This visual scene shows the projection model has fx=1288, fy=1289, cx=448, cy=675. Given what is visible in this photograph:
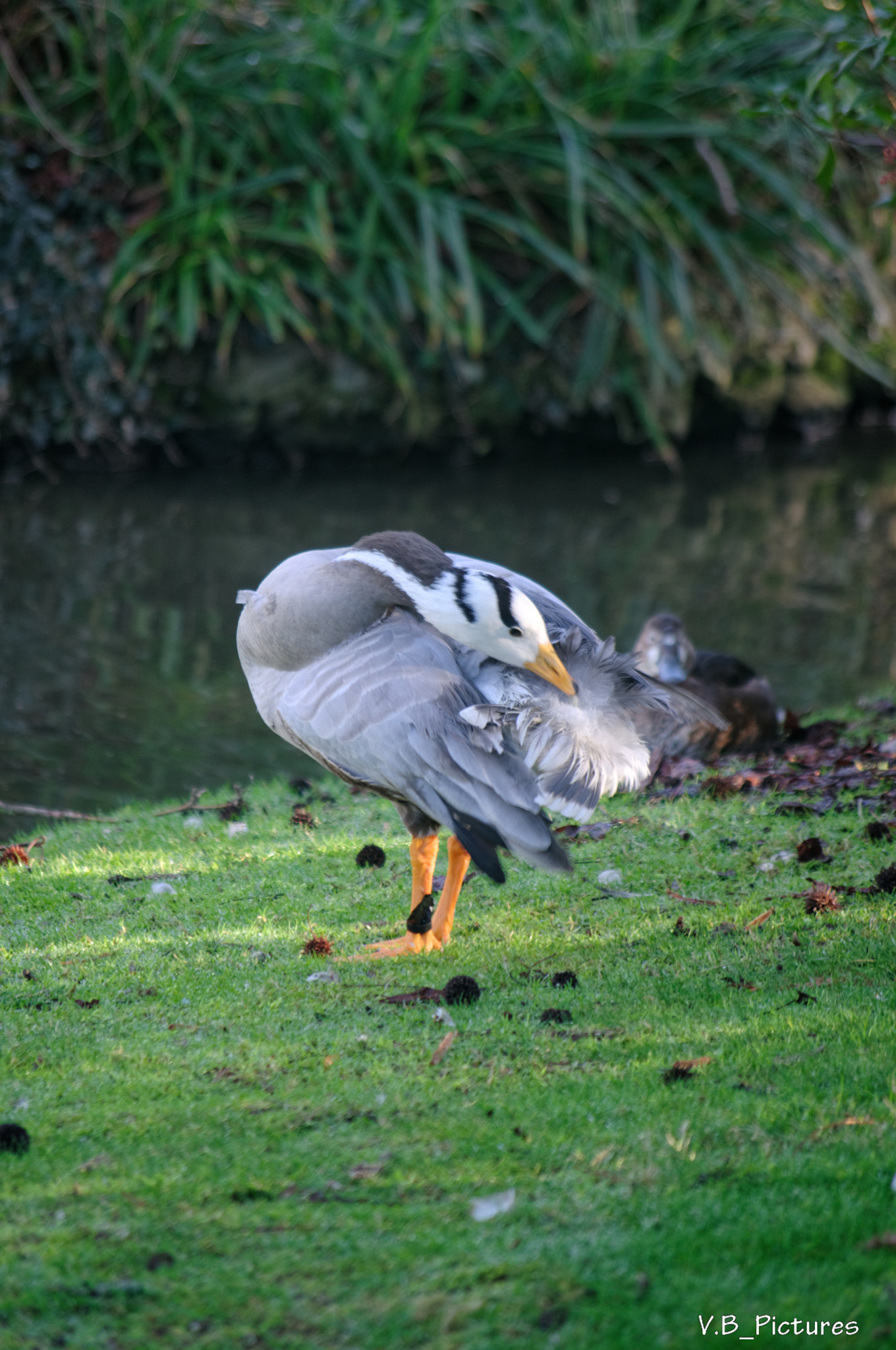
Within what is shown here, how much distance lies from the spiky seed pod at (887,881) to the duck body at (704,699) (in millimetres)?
1811

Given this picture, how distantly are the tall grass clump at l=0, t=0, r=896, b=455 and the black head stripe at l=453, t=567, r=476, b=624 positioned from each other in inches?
372

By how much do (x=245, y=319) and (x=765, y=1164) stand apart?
12688 mm

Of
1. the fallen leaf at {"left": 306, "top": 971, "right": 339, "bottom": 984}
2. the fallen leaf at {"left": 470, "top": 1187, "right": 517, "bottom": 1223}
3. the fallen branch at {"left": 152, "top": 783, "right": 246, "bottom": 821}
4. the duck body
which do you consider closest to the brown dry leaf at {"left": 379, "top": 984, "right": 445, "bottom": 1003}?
→ the fallen leaf at {"left": 306, "top": 971, "right": 339, "bottom": 984}

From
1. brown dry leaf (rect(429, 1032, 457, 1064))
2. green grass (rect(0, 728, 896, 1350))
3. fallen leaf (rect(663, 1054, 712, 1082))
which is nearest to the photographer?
green grass (rect(0, 728, 896, 1350))

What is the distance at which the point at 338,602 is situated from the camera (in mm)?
4258

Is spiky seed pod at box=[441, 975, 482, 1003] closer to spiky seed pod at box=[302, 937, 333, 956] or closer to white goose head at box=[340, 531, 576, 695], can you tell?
spiky seed pod at box=[302, 937, 333, 956]

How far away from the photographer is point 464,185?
46.1 feet

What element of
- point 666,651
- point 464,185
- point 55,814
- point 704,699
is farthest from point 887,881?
point 464,185

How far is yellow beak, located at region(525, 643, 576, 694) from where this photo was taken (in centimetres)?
400

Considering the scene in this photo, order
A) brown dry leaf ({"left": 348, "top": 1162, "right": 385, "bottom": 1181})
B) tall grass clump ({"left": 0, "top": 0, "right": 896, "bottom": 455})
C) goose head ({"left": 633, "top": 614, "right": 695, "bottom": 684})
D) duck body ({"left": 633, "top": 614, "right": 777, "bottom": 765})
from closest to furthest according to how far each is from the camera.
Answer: brown dry leaf ({"left": 348, "top": 1162, "right": 385, "bottom": 1181}) < duck body ({"left": 633, "top": 614, "right": 777, "bottom": 765}) < goose head ({"left": 633, "top": 614, "right": 695, "bottom": 684}) < tall grass clump ({"left": 0, "top": 0, "right": 896, "bottom": 455})

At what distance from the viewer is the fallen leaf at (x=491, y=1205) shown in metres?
2.68

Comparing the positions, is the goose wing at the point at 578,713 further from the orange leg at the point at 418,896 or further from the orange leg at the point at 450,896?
the orange leg at the point at 418,896

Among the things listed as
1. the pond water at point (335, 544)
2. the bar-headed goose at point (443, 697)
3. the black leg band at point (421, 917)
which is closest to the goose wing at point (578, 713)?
the bar-headed goose at point (443, 697)

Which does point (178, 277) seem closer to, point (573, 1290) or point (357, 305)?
point (357, 305)
